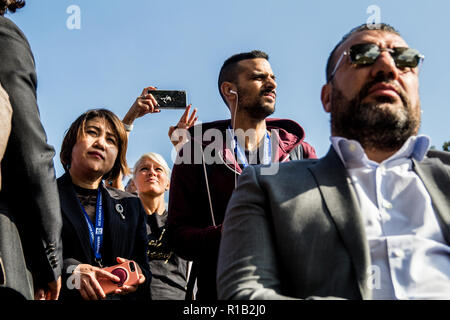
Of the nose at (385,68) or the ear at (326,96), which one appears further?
the ear at (326,96)

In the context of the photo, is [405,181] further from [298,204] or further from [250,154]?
[250,154]

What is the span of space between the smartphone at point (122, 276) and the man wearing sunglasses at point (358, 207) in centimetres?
145

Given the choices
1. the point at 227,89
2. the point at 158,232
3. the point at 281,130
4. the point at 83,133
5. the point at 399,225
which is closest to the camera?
the point at 399,225

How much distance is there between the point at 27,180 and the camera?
2.69m

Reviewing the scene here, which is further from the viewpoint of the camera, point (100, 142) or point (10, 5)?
point (100, 142)

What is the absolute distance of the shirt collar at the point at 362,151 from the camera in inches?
102

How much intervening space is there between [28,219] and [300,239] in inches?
58.4

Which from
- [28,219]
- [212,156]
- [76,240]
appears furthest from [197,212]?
[28,219]

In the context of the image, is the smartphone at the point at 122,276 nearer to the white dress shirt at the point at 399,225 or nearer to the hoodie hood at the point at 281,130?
the hoodie hood at the point at 281,130

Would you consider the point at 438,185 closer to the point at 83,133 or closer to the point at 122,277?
the point at 122,277

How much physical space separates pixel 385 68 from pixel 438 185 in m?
0.67

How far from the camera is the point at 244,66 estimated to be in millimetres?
4836

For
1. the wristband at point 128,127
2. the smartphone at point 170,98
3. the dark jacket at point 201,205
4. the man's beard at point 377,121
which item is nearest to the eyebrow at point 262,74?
the dark jacket at point 201,205

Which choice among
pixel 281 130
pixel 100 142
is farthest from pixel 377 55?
pixel 100 142
